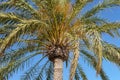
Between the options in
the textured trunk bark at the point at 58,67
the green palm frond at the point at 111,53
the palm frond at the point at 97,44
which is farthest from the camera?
the textured trunk bark at the point at 58,67

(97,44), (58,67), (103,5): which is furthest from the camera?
(58,67)

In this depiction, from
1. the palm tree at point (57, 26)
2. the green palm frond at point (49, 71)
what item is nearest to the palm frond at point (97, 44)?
the palm tree at point (57, 26)

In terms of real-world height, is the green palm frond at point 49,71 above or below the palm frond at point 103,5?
below

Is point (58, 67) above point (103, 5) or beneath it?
beneath

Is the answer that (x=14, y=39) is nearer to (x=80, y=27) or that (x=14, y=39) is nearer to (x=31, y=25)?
(x=31, y=25)

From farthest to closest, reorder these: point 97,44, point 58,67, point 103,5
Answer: point 58,67, point 103,5, point 97,44

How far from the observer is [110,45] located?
1741 centimetres

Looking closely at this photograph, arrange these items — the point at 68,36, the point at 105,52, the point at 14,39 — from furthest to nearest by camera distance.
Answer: the point at 105,52, the point at 68,36, the point at 14,39

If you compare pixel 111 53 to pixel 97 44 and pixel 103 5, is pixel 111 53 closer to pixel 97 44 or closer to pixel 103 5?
pixel 103 5

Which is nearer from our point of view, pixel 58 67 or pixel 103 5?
pixel 103 5

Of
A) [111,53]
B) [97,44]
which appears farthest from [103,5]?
[97,44]

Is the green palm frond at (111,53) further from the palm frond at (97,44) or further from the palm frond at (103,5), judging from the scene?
the palm frond at (97,44)

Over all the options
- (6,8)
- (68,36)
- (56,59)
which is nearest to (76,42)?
(68,36)

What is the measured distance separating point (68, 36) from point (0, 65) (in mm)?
3810
